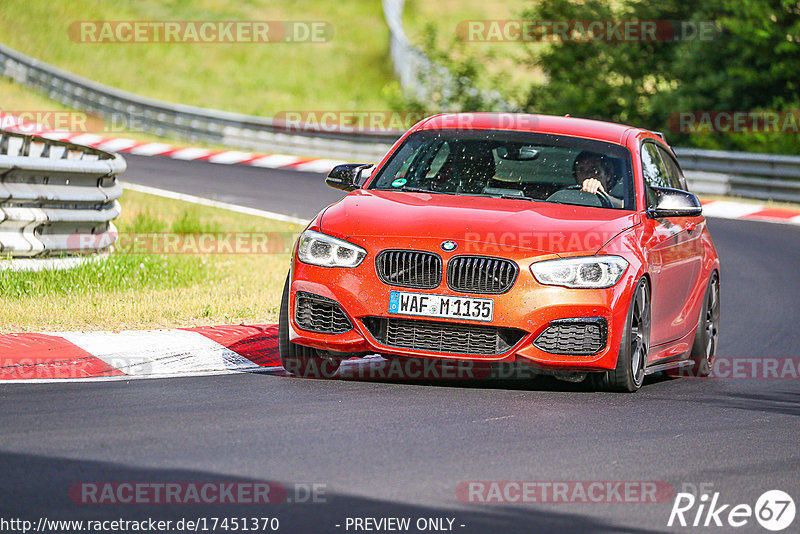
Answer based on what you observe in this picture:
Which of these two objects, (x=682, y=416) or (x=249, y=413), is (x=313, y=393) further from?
(x=682, y=416)

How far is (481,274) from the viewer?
317 inches

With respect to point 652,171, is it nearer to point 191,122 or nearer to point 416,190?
point 416,190

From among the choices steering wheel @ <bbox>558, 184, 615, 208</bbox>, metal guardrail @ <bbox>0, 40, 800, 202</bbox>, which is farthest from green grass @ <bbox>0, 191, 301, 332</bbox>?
metal guardrail @ <bbox>0, 40, 800, 202</bbox>

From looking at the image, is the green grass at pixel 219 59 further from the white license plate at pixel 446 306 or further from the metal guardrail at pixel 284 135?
the white license plate at pixel 446 306

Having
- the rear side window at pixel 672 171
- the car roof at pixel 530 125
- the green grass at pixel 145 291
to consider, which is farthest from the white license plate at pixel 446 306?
the rear side window at pixel 672 171

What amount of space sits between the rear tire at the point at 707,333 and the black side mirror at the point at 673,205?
133cm

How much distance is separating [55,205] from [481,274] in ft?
17.4

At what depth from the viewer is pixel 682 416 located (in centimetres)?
797

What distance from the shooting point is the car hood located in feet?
26.8

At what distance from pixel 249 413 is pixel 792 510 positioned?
2.79m

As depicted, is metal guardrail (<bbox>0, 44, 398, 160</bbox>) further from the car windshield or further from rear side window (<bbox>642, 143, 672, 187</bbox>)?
the car windshield

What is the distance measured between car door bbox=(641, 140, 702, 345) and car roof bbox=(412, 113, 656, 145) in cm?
28

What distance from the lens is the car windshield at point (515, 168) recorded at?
9.13m

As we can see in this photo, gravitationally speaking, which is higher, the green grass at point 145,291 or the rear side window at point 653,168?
the rear side window at point 653,168
